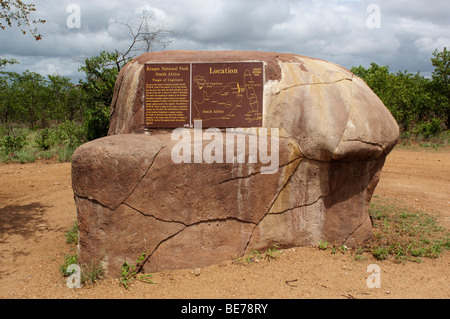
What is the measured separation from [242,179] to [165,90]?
1.32m

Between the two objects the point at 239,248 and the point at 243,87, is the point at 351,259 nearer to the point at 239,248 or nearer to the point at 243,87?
the point at 239,248

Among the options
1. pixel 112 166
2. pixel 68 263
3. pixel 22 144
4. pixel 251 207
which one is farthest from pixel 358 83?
pixel 22 144

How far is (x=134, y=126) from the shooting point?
13.9 feet

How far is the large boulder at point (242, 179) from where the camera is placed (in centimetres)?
355

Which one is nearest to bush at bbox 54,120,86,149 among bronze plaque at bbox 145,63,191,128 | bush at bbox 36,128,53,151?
bush at bbox 36,128,53,151

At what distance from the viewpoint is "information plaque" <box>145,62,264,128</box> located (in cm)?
417

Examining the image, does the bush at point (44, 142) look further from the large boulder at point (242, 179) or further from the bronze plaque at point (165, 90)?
the bronze plaque at point (165, 90)

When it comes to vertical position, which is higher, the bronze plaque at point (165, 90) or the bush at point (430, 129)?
the bronze plaque at point (165, 90)

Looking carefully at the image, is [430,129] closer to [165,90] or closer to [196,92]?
[196,92]

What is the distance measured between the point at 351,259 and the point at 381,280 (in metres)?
0.44

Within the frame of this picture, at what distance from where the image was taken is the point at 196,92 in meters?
4.20

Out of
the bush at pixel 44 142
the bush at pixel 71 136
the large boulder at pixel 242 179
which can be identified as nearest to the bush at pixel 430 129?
the large boulder at pixel 242 179

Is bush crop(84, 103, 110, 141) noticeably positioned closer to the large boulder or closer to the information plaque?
the large boulder

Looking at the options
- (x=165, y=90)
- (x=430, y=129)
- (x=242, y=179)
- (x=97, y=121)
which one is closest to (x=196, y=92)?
(x=165, y=90)
